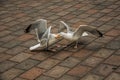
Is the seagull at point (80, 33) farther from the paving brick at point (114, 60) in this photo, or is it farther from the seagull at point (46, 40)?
the paving brick at point (114, 60)

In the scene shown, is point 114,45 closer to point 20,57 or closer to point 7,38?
point 20,57

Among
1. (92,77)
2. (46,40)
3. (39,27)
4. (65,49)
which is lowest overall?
(92,77)

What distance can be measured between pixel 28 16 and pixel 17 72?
307 centimetres

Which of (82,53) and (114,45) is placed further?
(114,45)

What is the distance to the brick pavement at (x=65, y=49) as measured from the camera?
197 inches

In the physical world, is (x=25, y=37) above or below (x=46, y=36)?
below

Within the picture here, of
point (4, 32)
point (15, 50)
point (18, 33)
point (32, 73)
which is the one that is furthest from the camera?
point (4, 32)

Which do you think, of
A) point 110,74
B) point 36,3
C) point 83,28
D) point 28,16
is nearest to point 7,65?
point 83,28

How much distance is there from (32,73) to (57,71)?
0.47 metres

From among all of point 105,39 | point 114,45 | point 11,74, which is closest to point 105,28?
point 105,39

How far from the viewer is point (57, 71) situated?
16.6 feet

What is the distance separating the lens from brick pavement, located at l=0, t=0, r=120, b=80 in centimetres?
500

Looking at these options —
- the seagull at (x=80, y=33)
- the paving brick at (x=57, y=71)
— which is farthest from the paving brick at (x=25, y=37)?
the paving brick at (x=57, y=71)

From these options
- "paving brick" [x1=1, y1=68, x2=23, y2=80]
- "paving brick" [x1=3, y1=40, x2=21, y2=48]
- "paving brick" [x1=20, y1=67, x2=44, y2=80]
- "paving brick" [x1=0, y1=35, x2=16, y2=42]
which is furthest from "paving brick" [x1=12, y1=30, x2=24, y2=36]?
"paving brick" [x1=20, y1=67, x2=44, y2=80]
